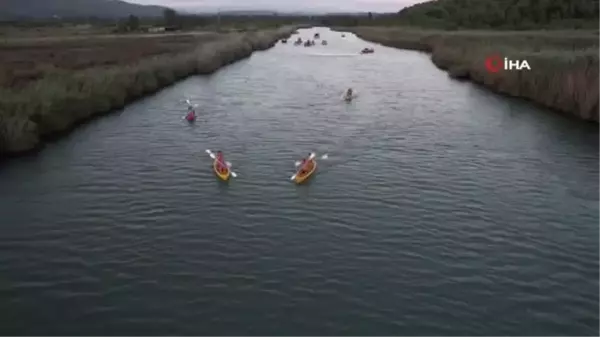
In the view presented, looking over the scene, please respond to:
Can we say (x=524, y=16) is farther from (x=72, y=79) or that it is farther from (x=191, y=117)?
(x=72, y=79)

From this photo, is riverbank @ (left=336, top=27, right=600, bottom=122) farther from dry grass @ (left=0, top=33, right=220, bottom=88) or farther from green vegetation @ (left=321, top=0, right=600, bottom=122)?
dry grass @ (left=0, top=33, right=220, bottom=88)

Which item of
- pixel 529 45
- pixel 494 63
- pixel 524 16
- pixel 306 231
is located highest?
pixel 524 16

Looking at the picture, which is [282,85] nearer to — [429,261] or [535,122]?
[535,122]

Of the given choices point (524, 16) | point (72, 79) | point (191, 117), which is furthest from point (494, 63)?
point (524, 16)

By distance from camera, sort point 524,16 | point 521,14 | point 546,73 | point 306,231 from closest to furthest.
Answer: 1. point 306,231
2. point 546,73
3. point 524,16
4. point 521,14

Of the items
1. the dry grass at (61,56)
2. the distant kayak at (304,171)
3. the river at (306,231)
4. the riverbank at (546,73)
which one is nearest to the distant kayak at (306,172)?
the distant kayak at (304,171)

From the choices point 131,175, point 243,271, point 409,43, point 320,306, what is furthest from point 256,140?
point 409,43

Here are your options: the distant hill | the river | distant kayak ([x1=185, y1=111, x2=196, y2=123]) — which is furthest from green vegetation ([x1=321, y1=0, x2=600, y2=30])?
distant kayak ([x1=185, y1=111, x2=196, y2=123])
